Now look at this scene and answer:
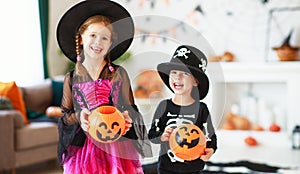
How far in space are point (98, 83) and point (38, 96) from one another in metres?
3.85

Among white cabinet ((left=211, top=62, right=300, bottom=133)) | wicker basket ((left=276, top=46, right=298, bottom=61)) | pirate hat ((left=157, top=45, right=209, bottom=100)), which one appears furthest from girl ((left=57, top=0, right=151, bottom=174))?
wicker basket ((left=276, top=46, right=298, bottom=61))

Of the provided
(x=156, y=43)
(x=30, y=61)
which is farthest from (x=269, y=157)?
(x=30, y=61)

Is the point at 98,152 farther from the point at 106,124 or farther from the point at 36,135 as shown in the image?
the point at 36,135

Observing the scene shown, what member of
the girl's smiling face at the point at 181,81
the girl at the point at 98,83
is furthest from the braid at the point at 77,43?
the girl's smiling face at the point at 181,81

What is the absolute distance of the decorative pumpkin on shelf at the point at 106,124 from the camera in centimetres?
129

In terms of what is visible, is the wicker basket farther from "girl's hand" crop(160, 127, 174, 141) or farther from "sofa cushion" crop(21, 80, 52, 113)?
"girl's hand" crop(160, 127, 174, 141)

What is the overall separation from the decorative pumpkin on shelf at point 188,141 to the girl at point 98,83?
0.27 feet

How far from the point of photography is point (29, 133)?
4234mm

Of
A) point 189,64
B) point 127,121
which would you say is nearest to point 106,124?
point 127,121

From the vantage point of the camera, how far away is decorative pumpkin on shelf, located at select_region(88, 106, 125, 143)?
4.25 feet

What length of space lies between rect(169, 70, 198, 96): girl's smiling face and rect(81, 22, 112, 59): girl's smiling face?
7.7 inches

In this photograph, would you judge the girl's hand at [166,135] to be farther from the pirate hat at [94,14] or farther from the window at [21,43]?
the window at [21,43]

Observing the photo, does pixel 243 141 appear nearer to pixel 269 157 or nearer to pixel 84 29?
pixel 269 157

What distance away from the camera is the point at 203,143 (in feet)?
4.39
